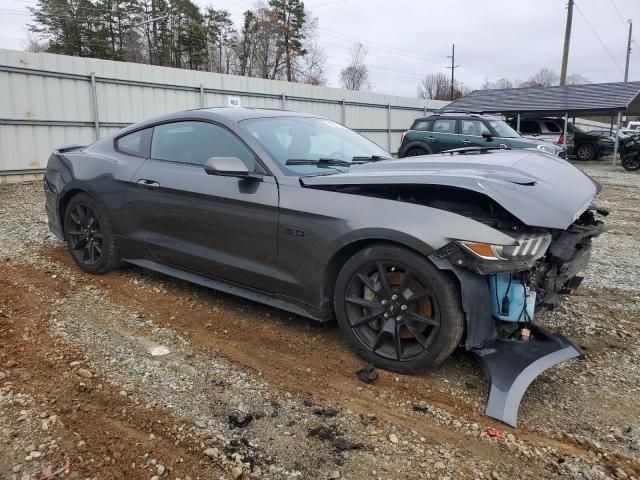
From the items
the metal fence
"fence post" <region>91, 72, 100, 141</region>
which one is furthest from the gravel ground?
"fence post" <region>91, 72, 100, 141</region>

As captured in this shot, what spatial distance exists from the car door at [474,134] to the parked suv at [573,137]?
26.2 ft

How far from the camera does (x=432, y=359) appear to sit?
2842 millimetres

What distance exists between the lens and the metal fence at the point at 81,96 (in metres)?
10.1

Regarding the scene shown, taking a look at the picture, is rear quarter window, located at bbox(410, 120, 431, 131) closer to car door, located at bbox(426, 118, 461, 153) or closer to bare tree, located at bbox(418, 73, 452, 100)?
car door, located at bbox(426, 118, 461, 153)

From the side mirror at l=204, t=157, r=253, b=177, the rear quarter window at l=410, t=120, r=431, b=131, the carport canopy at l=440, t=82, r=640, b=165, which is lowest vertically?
the side mirror at l=204, t=157, r=253, b=177

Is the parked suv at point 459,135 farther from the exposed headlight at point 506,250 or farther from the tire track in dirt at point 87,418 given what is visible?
the tire track in dirt at point 87,418

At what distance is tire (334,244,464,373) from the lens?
2.75 m

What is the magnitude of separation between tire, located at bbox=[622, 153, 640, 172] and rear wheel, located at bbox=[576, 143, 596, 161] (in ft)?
14.9

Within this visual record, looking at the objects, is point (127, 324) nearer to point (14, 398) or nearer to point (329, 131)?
point (14, 398)

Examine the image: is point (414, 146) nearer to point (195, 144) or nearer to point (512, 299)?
point (195, 144)

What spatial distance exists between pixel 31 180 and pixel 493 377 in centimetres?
1063

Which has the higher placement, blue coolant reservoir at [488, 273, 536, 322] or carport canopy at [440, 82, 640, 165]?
carport canopy at [440, 82, 640, 165]

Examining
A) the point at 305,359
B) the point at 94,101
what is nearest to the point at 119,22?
the point at 94,101

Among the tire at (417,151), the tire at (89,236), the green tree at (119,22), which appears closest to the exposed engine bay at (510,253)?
the tire at (89,236)
